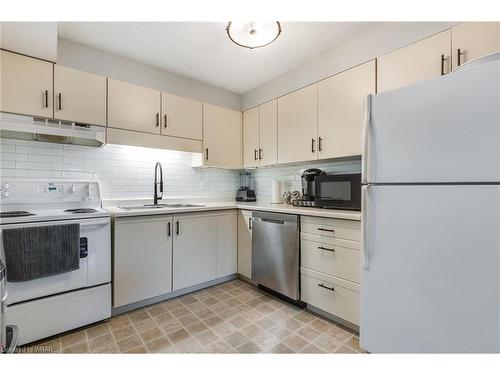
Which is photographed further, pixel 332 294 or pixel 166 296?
pixel 166 296

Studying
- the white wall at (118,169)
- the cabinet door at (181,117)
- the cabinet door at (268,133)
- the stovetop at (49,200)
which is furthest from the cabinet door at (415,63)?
the stovetop at (49,200)

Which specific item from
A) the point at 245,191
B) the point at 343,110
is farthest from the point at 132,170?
the point at 343,110

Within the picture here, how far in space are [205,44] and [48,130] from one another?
1.46m

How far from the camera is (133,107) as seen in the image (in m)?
2.22

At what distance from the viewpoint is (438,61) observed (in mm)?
1545

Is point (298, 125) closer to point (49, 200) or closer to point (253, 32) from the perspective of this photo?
point (253, 32)

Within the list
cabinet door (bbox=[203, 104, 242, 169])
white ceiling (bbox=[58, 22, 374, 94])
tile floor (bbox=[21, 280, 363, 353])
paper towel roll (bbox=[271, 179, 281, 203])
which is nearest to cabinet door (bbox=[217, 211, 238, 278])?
tile floor (bbox=[21, 280, 363, 353])

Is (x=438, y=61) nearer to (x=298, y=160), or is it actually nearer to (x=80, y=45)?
(x=298, y=160)

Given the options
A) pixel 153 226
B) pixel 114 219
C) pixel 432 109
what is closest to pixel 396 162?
pixel 432 109

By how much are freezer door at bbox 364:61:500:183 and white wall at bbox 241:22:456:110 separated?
814 millimetres

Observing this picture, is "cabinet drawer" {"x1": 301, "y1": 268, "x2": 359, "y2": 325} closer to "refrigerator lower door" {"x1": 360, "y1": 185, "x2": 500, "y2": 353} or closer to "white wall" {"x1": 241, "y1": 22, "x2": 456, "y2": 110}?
"refrigerator lower door" {"x1": 360, "y1": 185, "x2": 500, "y2": 353}

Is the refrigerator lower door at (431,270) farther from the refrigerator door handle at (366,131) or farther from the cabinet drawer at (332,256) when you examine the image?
the cabinet drawer at (332,256)

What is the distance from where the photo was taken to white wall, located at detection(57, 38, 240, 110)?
2067 millimetres

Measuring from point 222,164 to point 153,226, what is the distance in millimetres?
1157
